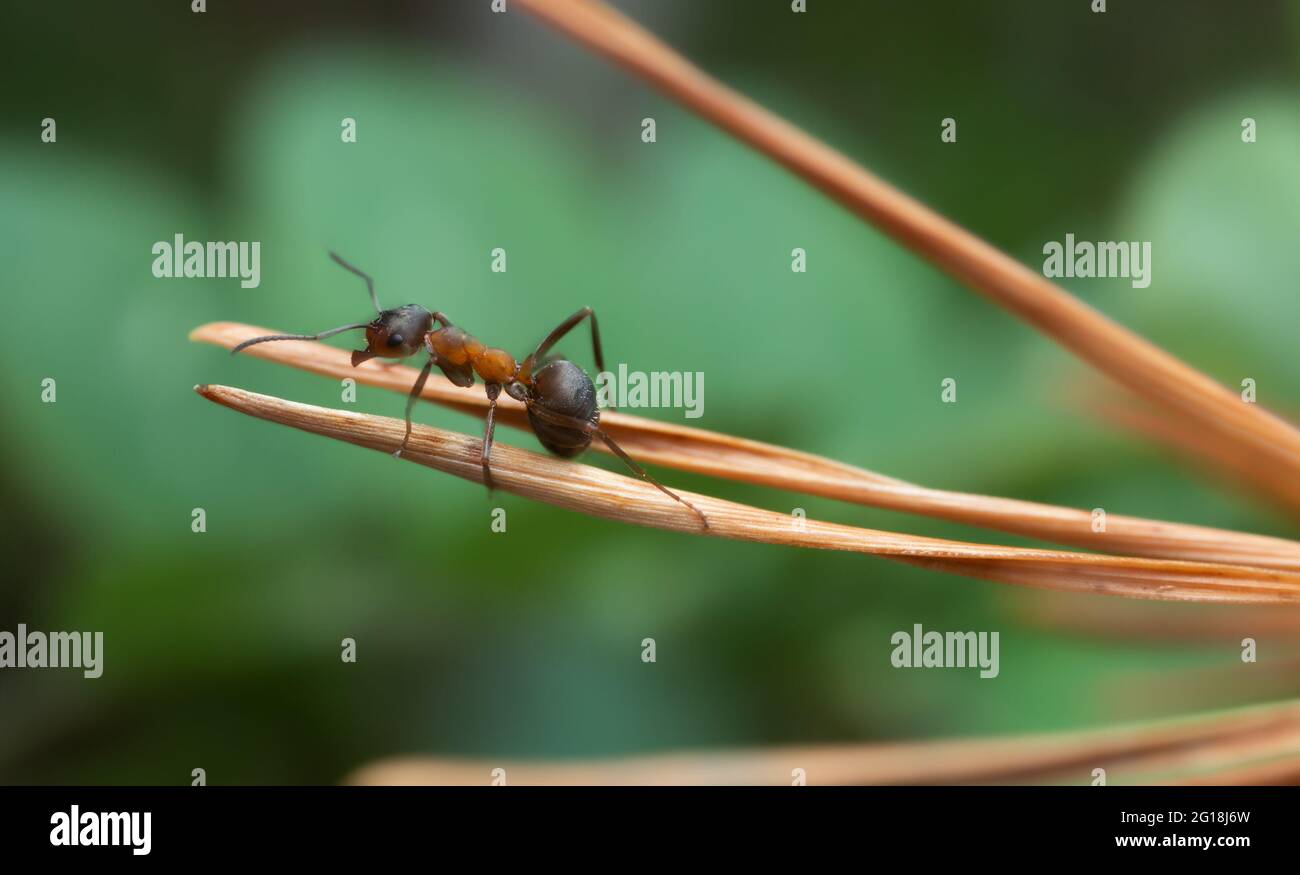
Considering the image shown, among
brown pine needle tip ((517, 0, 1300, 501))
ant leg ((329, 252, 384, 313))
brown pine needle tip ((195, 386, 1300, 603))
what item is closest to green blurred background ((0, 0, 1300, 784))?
ant leg ((329, 252, 384, 313))

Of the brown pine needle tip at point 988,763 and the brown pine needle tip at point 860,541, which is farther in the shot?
the brown pine needle tip at point 988,763

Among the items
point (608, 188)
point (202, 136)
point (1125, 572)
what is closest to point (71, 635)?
point (202, 136)

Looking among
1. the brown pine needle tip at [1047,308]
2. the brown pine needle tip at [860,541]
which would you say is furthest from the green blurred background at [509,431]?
the brown pine needle tip at [860,541]

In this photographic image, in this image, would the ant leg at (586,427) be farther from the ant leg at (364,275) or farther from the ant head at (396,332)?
the ant leg at (364,275)

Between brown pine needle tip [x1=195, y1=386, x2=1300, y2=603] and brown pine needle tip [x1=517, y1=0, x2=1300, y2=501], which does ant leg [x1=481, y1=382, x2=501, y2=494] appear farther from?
brown pine needle tip [x1=517, y1=0, x2=1300, y2=501]

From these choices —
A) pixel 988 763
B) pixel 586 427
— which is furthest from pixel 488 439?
pixel 988 763

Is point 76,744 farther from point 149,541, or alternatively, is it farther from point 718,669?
point 718,669

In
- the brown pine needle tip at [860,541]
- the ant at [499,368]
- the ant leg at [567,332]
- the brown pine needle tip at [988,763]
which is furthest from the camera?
the ant leg at [567,332]
